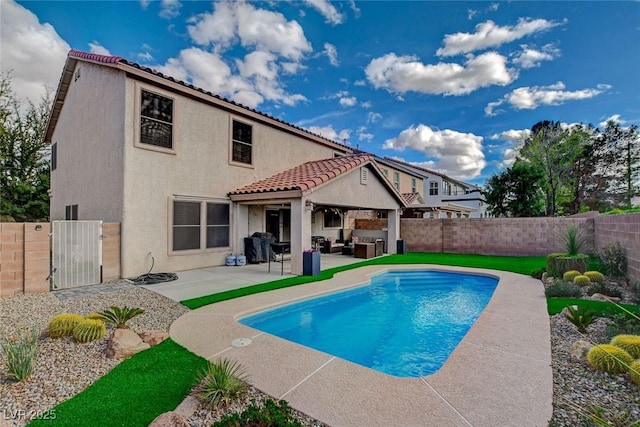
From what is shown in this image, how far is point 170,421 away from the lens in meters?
3.25

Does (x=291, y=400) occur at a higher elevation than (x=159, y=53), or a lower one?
lower

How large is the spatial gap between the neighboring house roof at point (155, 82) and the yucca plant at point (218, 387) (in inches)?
453

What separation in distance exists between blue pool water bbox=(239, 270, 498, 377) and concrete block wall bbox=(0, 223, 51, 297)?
653cm

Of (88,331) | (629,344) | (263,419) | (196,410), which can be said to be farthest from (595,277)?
(88,331)

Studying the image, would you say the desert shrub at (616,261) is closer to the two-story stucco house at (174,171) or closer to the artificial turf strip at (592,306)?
the artificial turf strip at (592,306)

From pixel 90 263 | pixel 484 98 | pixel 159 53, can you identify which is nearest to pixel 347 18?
pixel 159 53

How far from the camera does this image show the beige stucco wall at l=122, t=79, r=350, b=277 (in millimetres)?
11203

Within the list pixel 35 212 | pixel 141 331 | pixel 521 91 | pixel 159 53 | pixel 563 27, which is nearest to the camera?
pixel 141 331

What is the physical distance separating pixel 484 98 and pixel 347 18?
1286 centimetres

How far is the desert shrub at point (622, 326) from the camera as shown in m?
5.60

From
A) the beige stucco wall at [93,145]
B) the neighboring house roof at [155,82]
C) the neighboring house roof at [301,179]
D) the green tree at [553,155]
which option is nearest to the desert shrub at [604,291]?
the neighboring house roof at [301,179]

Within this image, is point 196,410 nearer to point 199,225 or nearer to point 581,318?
point 581,318

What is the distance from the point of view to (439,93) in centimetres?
2250

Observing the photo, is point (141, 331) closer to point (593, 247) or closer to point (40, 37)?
point (40, 37)
